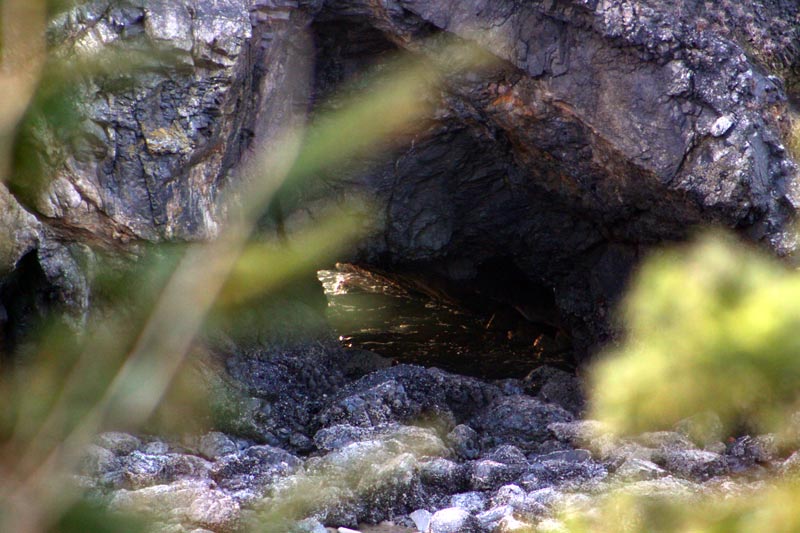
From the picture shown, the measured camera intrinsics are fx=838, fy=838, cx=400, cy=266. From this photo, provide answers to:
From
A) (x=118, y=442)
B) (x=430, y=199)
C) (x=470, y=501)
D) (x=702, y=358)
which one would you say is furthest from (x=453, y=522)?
(x=430, y=199)

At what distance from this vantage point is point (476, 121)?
5379 mm

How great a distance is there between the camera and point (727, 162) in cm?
466

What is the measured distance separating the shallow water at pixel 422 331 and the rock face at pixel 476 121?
0.98m

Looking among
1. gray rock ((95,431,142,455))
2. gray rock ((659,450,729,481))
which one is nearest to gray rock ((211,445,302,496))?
gray rock ((95,431,142,455))

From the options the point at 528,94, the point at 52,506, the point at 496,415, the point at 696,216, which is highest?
the point at 528,94

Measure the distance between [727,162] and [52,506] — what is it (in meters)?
4.52

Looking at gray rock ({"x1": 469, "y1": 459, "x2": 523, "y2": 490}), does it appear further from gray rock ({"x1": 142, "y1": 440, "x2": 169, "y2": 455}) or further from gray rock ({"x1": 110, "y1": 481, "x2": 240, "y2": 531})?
gray rock ({"x1": 142, "y1": 440, "x2": 169, "y2": 455})

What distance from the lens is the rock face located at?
13.3 ft

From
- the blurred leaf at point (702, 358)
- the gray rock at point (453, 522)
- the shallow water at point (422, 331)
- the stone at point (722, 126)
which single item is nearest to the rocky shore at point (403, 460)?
the gray rock at point (453, 522)

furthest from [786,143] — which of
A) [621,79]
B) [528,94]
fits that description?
[528,94]

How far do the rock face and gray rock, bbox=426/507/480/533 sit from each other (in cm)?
193

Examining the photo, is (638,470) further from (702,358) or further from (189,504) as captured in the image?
(189,504)

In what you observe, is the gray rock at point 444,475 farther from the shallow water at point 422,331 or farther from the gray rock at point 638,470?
the shallow water at point 422,331

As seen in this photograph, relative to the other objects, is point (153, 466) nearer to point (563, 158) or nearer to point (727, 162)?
point (563, 158)
